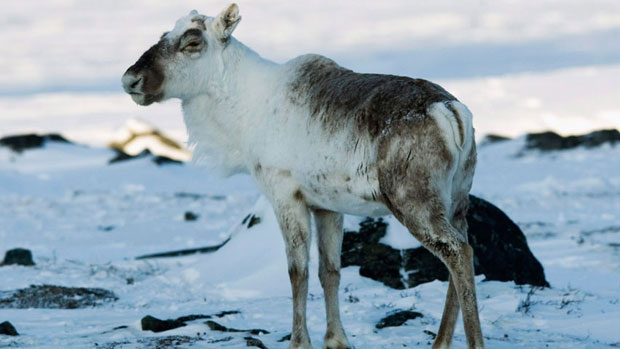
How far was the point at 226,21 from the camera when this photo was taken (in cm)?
772

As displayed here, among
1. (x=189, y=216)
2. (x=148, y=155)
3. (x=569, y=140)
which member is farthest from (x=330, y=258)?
(x=569, y=140)

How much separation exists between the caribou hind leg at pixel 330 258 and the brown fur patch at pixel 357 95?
3.34 feet

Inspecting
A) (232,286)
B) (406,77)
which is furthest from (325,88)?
(232,286)

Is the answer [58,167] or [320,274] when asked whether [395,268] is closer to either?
[320,274]

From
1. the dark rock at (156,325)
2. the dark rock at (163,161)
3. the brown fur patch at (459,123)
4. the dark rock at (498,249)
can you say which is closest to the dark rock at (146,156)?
the dark rock at (163,161)

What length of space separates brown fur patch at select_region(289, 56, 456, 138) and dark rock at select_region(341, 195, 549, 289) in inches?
161

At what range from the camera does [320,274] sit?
7.83 metres

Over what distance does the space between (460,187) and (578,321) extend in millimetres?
2976

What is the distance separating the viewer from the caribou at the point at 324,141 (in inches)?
250

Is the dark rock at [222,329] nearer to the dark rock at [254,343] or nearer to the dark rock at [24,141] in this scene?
the dark rock at [254,343]

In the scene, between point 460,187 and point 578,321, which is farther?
point 578,321

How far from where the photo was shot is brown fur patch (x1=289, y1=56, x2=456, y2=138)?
6.59 metres

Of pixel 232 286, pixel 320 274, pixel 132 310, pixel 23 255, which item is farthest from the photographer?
pixel 23 255

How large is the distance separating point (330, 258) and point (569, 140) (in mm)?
30766
